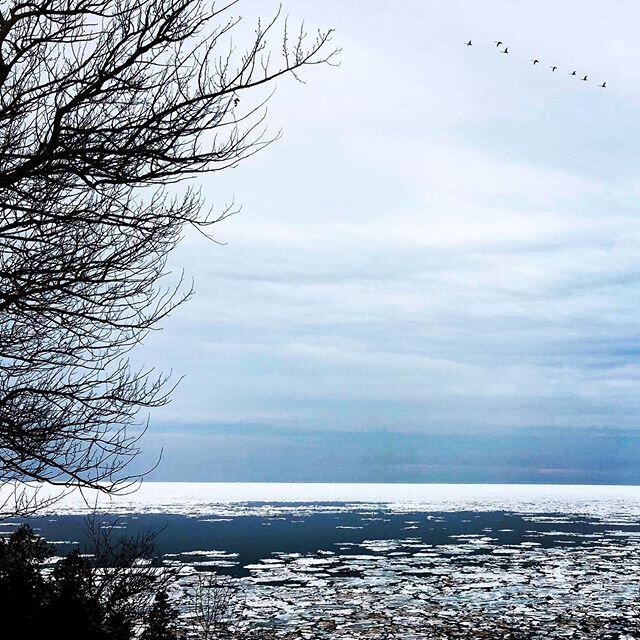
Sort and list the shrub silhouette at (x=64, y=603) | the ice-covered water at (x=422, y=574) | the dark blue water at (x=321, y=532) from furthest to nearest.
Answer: the dark blue water at (x=321, y=532) < the ice-covered water at (x=422, y=574) < the shrub silhouette at (x=64, y=603)

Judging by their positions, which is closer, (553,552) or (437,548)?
(553,552)

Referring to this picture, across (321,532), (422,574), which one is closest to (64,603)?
(422,574)

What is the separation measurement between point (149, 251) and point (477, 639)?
27509 mm

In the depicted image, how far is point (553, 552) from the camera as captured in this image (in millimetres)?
73500

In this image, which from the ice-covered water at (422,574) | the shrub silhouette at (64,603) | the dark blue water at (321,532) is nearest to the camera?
the shrub silhouette at (64,603)

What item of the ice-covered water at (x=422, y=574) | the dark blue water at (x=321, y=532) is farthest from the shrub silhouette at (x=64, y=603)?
the dark blue water at (x=321, y=532)

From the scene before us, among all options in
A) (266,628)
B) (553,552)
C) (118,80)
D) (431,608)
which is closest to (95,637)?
(118,80)

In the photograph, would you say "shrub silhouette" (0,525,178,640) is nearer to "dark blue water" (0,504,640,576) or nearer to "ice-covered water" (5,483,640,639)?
"ice-covered water" (5,483,640,639)

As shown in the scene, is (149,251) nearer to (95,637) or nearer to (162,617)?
(95,637)

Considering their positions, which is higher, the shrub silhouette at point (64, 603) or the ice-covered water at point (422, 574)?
the shrub silhouette at point (64, 603)

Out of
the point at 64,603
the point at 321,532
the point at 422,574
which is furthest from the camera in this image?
the point at 321,532

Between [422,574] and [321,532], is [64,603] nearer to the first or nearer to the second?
[422,574]

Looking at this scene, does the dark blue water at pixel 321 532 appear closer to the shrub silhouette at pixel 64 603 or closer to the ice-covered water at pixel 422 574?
the ice-covered water at pixel 422 574

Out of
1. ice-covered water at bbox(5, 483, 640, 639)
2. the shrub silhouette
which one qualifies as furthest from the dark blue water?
the shrub silhouette
